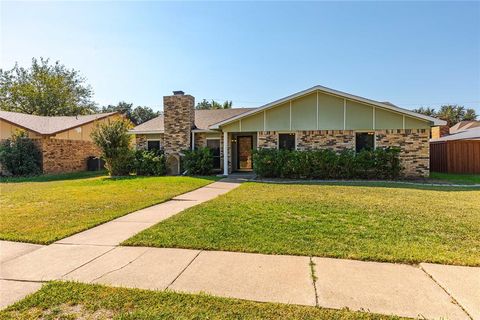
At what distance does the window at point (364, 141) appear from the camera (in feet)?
45.7

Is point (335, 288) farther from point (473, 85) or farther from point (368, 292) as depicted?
point (473, 85)

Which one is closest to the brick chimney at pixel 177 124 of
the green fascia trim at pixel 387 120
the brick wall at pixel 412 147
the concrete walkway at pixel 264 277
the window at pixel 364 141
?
the window at pixel 364 141

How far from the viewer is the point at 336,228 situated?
16.5 feet

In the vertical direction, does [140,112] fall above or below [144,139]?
above

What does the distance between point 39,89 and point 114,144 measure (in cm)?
2626

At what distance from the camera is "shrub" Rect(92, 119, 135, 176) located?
49.0 ft

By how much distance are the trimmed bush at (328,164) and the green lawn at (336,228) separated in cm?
512

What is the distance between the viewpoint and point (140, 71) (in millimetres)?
15055

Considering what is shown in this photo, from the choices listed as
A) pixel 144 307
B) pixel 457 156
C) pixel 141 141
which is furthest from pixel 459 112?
pixel 144 307

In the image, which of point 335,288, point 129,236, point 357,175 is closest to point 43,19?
point 129,236

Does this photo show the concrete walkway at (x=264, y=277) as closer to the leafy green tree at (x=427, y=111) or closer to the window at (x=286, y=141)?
the window at (x=286, y=141)

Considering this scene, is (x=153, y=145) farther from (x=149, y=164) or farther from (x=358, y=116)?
(x=358, y=116)

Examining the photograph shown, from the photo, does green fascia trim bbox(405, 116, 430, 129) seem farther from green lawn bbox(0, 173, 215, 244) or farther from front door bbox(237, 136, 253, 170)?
green lawn bbox(0, 173, 215, 244)

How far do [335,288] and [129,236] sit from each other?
3381 mm
